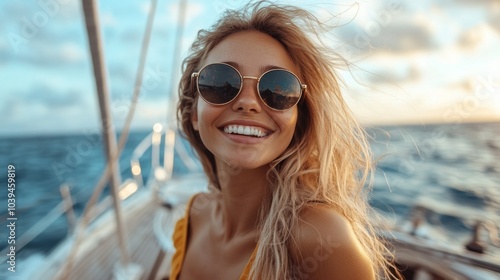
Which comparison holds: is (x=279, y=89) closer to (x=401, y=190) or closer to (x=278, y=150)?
(x=278, y=150)

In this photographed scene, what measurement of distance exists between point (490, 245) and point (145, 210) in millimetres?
3266

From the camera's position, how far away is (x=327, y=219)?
949 millimetres

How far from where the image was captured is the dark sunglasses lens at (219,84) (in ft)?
3.34

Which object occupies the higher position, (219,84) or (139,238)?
(219,84)

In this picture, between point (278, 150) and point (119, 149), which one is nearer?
point (278, 150)

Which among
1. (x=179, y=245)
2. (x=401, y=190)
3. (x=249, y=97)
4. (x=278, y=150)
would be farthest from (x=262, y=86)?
(x=401, y=190)

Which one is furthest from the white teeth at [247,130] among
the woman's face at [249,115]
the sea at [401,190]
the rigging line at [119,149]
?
the rigging line at [119,149]

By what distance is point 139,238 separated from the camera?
345cm

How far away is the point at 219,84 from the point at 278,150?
0.83 feet

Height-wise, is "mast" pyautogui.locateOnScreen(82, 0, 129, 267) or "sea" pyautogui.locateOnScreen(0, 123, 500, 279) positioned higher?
"mast" pyautogui.locateOnScreen(82, 0, 129, 267)

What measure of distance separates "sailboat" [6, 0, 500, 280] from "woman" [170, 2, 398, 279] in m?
0.44

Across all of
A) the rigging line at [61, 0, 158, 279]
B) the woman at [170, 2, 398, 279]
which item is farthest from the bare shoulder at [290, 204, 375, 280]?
the rigging line at [61, 0, 158, 279]

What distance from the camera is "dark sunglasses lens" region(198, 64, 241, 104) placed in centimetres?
102

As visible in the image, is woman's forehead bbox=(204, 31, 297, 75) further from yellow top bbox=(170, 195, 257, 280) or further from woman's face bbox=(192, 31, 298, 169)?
yellow top bbox=(170, 195, 257, 280)
